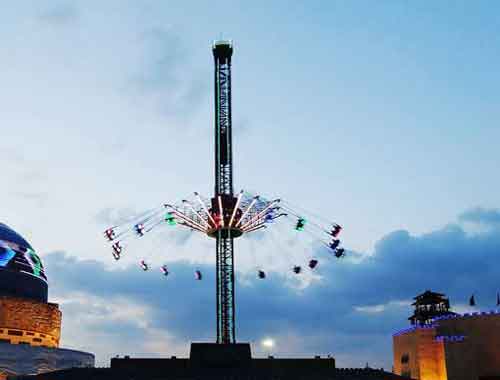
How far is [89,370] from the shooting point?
50.6m

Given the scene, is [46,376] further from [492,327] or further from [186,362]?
[492,327]

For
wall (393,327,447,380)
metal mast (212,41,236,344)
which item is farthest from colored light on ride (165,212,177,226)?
wall (393,327,447,380)

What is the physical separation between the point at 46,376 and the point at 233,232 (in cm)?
2098

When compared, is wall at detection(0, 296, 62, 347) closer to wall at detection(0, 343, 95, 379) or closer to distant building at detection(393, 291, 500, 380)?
wall at detection(0, 343, 95, 379)

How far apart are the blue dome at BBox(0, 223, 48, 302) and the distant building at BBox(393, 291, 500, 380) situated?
57.7 meters

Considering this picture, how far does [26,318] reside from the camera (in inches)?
3440

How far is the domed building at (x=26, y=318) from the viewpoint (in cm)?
7911

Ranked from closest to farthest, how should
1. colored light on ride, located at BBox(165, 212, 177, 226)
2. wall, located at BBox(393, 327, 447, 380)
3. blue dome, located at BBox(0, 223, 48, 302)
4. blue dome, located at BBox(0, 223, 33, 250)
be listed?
1. colored light on ride, located at BBox(165, 212, 177, 226)
2. wall, located at BBox(393, 327, 447, 380)
3. blue dome, located at BBox(0, 223, 48, 302)
4. blue dome, located at BBox(0, 223, 33, 250)

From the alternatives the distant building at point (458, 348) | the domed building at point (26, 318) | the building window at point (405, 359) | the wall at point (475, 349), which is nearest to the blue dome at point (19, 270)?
the domed building at point (26, 318)

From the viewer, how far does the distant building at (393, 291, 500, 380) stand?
6356 centimetres

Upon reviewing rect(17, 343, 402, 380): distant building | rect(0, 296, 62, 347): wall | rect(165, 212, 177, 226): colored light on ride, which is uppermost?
rect(165, 212, 177, 226): colored light on ride

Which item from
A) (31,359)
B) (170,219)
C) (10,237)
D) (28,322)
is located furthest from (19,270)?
(170,219)

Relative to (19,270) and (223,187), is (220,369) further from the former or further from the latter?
(19,270)

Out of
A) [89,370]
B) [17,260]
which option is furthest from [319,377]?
[17,260]
